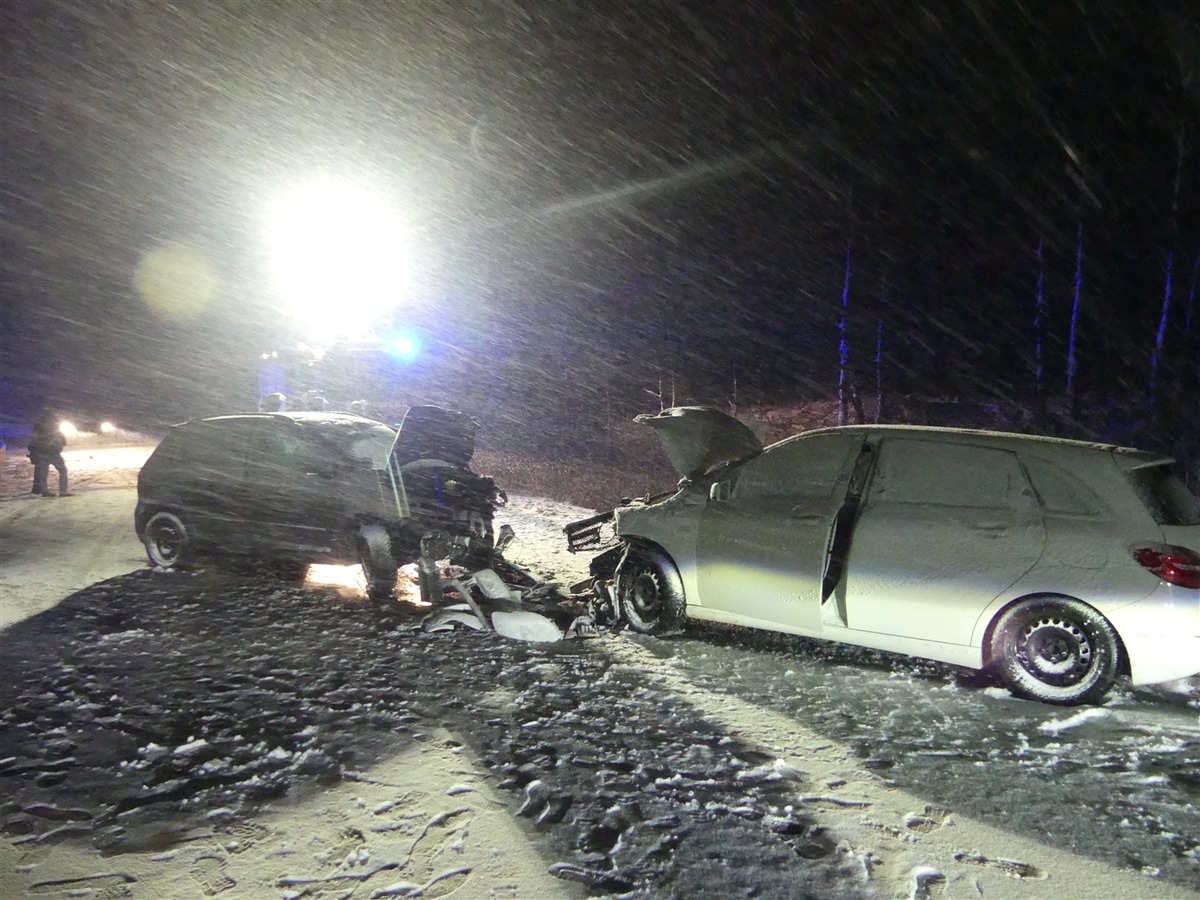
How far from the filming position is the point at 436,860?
2.81 metres

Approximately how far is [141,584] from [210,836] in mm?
5125

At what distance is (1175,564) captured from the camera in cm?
416

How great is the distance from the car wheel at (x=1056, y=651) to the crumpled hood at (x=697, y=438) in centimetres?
239

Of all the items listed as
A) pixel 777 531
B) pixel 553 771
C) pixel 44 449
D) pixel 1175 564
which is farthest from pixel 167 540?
pixel 44 449

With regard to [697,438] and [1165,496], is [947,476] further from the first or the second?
[697,438]

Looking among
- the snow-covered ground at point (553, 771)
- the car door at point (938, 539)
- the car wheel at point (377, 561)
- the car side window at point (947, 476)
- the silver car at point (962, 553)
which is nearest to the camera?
the snow-covered ground at point (553, 771)

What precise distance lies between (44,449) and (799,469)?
15019mm

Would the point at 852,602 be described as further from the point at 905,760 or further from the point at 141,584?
the point at 141,584

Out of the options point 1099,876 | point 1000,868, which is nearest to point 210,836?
point 1000,868

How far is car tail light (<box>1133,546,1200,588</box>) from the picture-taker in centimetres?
414

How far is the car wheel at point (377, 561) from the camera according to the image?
→ 6.76m

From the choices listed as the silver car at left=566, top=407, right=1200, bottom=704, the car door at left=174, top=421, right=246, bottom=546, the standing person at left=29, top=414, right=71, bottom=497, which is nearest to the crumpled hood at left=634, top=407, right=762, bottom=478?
the silver car at left=566, top=407, right=1200, bottom=704

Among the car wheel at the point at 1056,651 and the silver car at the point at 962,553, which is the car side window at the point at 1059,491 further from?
the car wheel at the point at 1056,651

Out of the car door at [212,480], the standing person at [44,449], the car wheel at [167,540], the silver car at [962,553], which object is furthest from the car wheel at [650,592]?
the standing person at [44,449]
